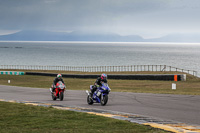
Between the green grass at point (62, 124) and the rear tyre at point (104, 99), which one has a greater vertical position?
the rear tyre at point (104, 99)

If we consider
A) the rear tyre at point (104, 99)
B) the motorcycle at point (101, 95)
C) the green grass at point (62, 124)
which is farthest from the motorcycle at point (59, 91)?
the green grass at point (62, 124)

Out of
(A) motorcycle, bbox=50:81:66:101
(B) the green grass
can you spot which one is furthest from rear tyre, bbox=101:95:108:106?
(A) motorcycle, bbox=50:81:66:101

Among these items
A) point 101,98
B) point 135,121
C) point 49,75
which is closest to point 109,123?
point 135,121

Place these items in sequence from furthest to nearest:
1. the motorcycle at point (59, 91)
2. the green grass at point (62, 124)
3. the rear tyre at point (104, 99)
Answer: the motorcycle at point (59, 91) → the rear tyre at point (104, 99) → the green grass at point (62, 124)

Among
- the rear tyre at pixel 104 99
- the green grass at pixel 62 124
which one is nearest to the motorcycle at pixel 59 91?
the rear tyre at pixel 104 99

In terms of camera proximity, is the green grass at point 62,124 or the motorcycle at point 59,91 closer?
the green grass at point 62,124

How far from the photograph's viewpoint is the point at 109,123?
35.0ft

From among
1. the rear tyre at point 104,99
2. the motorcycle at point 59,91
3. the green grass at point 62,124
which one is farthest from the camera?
the motorcycle at point 59,91

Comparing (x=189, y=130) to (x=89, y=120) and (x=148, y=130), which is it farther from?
(x=89, y=120)

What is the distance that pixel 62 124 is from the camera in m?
10.5

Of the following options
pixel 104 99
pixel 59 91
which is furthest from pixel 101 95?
pixel 59 91

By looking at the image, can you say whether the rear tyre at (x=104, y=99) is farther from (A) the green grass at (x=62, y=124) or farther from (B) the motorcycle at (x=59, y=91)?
(B) the motorcycle at (x=59, y=91)

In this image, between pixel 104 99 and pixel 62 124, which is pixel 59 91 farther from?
pixel 62 124

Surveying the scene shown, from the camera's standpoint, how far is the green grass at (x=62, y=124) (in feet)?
31.0
